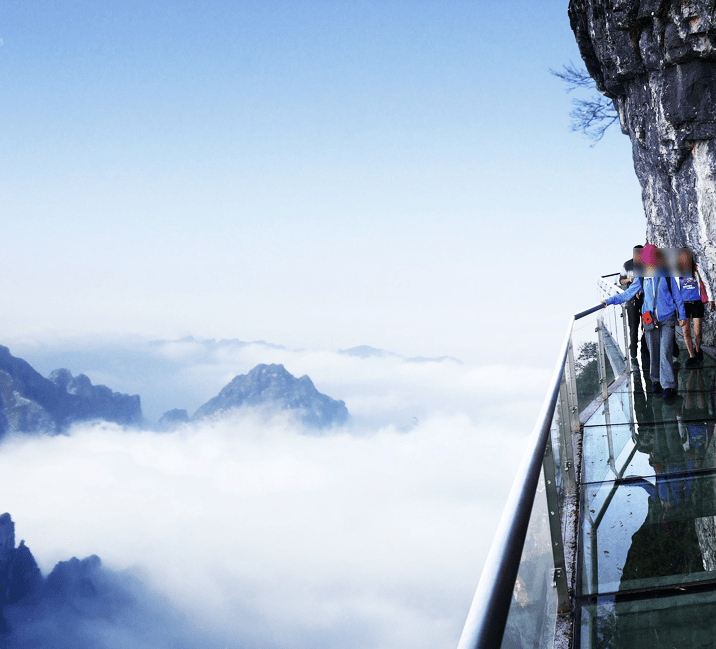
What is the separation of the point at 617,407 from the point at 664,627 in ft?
11.8

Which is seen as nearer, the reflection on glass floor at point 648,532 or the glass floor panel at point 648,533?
the reflection on glass floor at point 648,532

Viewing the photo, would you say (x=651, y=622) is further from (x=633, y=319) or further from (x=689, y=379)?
(x=633, y=319)

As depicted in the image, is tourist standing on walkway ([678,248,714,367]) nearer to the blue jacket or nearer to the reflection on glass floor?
the blue jacket

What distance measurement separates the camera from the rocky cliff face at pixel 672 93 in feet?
34.6

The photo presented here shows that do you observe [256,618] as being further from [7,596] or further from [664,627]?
[664,627]

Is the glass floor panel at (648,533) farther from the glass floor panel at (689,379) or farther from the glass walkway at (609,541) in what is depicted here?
the glass floor panel at (689,379)

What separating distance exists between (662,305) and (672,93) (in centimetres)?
715

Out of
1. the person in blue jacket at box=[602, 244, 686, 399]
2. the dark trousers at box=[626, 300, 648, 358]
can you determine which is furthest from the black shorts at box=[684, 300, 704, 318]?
the person in blue jacket at box=[602, 244, 686, 399]

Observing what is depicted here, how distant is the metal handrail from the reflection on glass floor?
3.74 ft

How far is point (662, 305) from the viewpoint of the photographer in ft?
19.4

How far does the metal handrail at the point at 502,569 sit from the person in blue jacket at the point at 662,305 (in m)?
5.04

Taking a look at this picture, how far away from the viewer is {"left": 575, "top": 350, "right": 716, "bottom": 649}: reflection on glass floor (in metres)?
2.16

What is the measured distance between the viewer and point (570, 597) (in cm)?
229

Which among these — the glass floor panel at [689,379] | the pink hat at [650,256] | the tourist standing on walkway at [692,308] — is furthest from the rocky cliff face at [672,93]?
the pink hat at [650,256]
